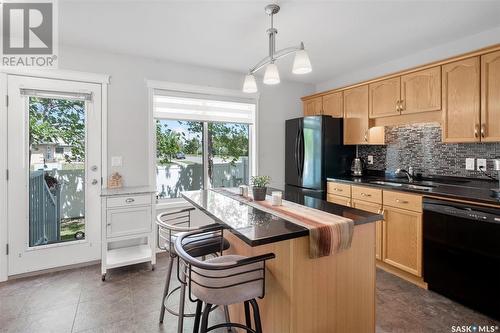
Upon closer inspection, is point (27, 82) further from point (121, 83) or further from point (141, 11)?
point (141, 11)

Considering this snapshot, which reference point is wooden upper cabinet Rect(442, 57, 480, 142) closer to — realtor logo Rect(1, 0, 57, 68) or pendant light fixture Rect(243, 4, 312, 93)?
pendant light fixture Rect(243, 4, 312, 93)

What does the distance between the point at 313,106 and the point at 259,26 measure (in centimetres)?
206

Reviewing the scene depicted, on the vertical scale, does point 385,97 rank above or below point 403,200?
above

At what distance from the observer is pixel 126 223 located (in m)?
2.87

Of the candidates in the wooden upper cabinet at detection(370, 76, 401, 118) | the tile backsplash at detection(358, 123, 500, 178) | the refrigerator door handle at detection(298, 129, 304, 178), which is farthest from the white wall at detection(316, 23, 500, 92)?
the refrigerator door handle at detection(298, 129, 304, 178)

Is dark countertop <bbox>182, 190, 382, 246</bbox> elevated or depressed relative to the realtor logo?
depressed

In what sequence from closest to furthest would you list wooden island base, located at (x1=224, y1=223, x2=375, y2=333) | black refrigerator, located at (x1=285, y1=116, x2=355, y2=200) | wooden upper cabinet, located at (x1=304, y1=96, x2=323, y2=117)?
wooden island base, located at (x1=224, y1=223, x2=375, y2=333)
black refrigerator, located at (x1=285, y1=116, x2=355, y2=200)
wooden upper cabinet, located at (x1=304, y1=96, x2=323, y2=117)

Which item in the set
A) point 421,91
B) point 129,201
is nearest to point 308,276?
point 129,201

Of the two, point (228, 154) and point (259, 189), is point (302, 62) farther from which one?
point (228, 154)

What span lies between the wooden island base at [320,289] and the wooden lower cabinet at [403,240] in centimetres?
123

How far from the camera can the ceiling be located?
85.8 inches

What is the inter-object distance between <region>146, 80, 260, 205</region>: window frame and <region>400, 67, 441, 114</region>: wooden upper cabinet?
1965 mm

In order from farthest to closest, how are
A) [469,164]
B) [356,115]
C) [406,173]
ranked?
[356,115] < [406,173] < [469,164]

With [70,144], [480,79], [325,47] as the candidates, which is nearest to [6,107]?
[70,144]
